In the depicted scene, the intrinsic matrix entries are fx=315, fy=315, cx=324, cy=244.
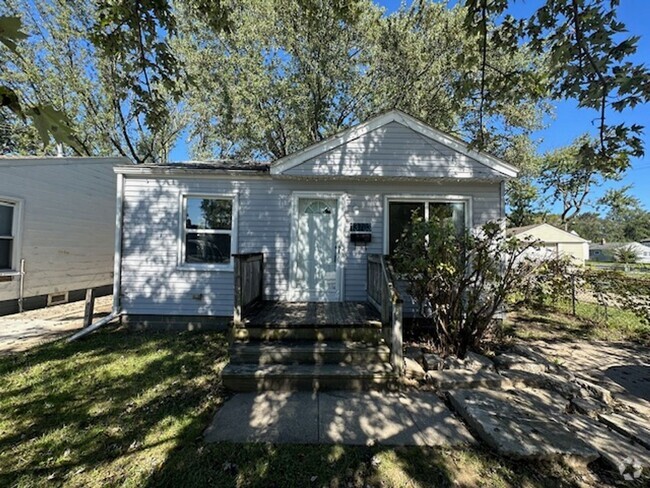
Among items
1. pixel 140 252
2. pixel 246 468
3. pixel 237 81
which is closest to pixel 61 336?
pixel 140 252

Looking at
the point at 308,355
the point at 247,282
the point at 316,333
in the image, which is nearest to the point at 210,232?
the point at 247,282

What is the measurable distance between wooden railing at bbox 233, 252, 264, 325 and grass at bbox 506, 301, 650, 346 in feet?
17.5

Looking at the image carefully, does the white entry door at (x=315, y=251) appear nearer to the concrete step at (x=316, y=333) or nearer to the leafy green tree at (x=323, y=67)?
the concrete step at (x=316, y=333)

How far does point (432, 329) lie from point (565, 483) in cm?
368

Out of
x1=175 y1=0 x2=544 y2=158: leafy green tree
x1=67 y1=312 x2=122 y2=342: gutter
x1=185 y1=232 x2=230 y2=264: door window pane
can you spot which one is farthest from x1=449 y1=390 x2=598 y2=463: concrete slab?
x1=175 y1=0 x2=544 y2=158: leafy green tree

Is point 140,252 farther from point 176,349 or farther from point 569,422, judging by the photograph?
point 569,422

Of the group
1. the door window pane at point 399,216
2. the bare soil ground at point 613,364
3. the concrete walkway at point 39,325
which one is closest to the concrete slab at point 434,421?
the bare soil ground at point 613,364

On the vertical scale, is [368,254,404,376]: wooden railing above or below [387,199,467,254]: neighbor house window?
below

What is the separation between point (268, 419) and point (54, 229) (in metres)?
9.08

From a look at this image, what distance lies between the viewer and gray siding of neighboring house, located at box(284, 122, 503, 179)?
6527 millimetres

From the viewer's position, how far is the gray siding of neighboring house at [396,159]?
6527mm

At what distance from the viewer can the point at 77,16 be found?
12.1 meters

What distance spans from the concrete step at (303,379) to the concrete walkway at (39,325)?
4231 millimetres

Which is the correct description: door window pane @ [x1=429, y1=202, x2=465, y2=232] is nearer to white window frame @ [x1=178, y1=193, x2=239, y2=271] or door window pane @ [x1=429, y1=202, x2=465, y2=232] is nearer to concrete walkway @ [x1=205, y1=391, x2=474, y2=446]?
concrete walkway @ [x1=205, y1=391, x2=474, y2=446]
